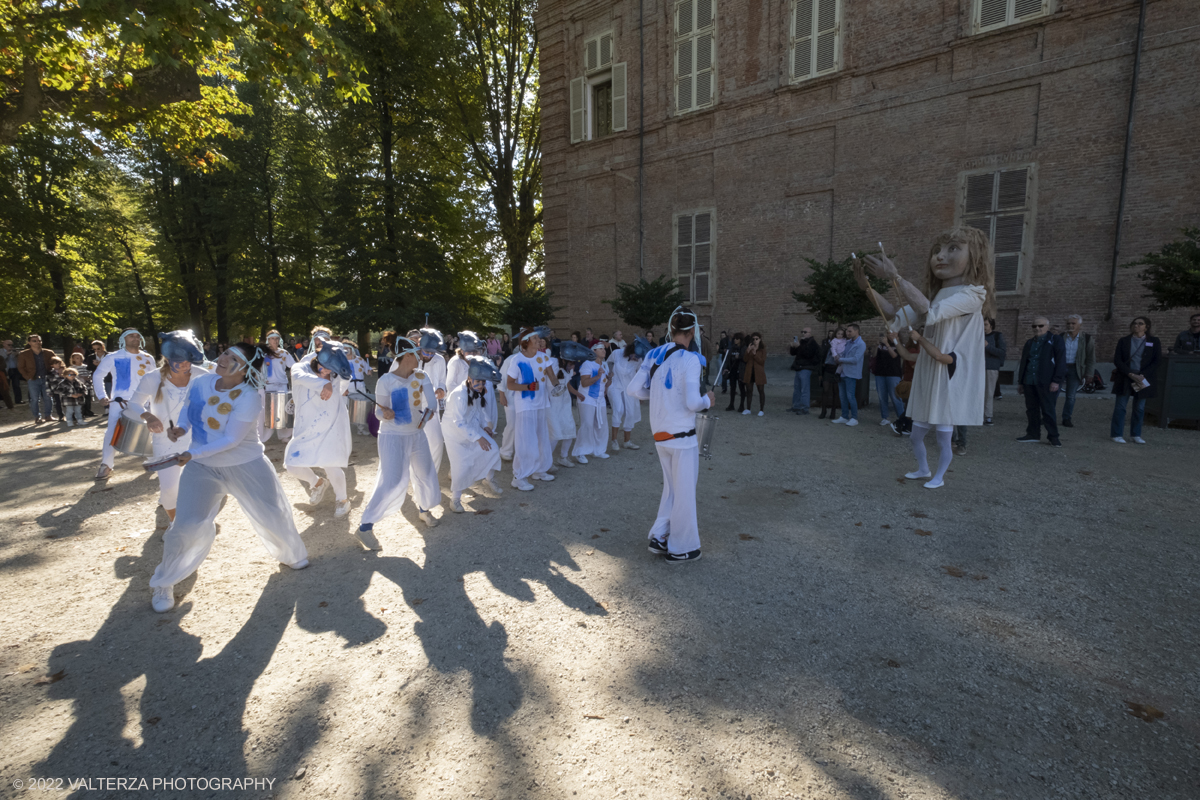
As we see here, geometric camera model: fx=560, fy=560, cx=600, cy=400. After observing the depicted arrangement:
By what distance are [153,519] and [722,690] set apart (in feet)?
20.6

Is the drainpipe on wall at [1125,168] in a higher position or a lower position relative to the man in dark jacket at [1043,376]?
higher

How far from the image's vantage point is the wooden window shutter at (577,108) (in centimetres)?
2103

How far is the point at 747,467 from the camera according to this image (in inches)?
307

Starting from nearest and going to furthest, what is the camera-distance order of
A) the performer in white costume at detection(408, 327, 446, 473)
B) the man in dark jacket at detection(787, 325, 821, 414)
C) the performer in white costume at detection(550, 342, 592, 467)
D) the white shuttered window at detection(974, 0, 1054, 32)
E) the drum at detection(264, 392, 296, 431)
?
the performer in white costume at detection(408, 327, 446, 473) < the performer in white costume at detection(550, 342, 592, 467) < the drum at detection(264, 392, 296, 431) < the man in dark jacket at detection(787, 325, 821, 414) < the white shuttered window at detection(974, 0, 1054, 32)

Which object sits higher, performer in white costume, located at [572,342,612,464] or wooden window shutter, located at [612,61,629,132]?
wooden window shutter, located at [612,61,629,132]

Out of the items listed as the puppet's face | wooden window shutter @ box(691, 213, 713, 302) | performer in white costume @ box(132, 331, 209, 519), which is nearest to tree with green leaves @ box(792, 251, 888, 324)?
wooden window shutter @ box(691, 213, 713, 302)

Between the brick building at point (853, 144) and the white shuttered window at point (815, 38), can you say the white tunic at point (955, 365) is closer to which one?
the brick building at point (853, 144)

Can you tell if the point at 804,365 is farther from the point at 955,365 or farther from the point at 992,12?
the point at 992,12

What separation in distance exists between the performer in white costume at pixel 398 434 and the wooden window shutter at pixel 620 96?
17.6 metres

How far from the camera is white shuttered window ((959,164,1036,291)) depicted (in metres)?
13.8

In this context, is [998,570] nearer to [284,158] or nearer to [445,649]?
[445,649]

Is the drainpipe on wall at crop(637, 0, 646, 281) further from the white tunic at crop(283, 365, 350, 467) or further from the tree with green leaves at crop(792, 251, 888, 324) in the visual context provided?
the white tunic at crop(283, 365, 350, 467)

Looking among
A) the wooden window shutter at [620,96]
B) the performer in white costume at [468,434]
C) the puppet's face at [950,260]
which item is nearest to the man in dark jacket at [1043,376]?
the puppet's face at [950,260]

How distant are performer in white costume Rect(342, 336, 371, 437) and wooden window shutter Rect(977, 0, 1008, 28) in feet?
54.2
